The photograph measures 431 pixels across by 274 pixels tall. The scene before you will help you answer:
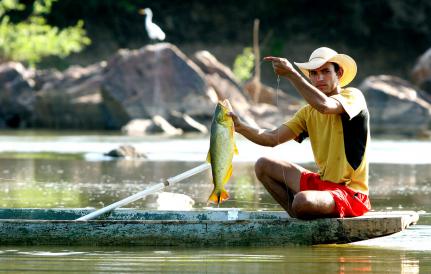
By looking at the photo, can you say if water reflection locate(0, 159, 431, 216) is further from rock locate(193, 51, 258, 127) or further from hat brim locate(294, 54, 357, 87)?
rock locate(193, 51, 258, 127)

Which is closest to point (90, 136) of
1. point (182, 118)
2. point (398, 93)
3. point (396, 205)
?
point (182, 118)

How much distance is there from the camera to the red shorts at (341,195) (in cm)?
852

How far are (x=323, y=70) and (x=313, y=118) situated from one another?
367 mm

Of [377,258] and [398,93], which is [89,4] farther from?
[377,258]

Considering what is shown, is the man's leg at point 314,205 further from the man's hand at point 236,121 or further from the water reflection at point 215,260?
the man's hand at point 236,121

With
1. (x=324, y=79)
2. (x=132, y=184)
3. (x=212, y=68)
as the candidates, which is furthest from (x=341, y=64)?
(x=212, y=68)

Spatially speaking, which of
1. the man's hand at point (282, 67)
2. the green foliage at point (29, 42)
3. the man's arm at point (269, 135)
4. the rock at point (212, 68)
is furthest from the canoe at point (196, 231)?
the green foliage at point (29, 42)

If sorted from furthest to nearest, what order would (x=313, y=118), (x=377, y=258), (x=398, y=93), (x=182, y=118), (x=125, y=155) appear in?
1. (x=398, y=93)
2. (x=182, y=118)
3. (x=125, y=155)
4. (x=313, y=118)
5. (x=377, y=258)

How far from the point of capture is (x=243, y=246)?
863cm

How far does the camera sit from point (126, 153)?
1836 cm

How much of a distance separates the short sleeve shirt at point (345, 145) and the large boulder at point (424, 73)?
27.6 metres

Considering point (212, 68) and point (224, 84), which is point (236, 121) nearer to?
point (224, 84)

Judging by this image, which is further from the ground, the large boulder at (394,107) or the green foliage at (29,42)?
the green foliage at (29,42)

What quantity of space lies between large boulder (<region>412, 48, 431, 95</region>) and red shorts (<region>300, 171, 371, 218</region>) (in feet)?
90.4
